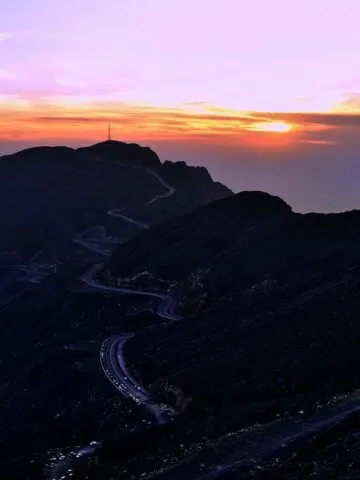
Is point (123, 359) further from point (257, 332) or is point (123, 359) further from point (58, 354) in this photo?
point (257, 332)

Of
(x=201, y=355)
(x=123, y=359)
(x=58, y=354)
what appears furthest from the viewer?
(x=58, y=354)

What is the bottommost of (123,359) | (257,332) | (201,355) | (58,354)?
(58,354)

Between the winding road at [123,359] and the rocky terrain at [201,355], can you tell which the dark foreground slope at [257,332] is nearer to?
the rocky terrain at [201,355]

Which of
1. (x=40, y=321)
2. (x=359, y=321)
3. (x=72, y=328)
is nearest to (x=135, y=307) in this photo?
(x=72, y=328)

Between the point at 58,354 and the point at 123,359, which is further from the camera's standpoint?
the point at 58,354

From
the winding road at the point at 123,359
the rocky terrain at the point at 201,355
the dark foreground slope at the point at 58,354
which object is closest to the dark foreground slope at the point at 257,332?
the rocky terrain at the point at 201,355

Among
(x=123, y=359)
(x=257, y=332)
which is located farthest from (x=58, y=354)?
(x=257, y=332)

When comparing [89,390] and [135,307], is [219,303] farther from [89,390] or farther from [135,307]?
[89,390]

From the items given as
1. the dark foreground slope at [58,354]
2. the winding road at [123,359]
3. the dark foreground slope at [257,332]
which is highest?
the dark foreground slope at [257,332]
